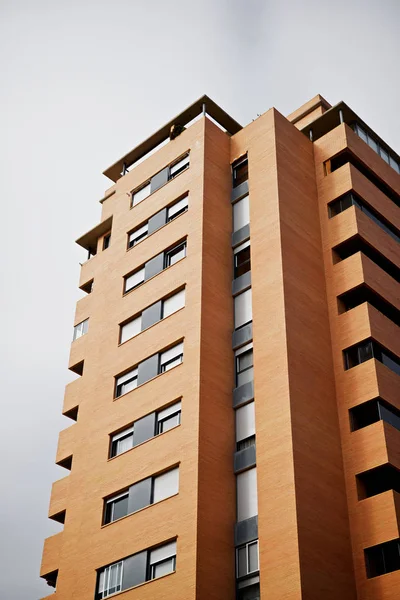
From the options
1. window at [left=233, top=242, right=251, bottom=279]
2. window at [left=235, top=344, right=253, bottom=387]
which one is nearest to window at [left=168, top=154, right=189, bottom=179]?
window at [left=233, top=242, right=251, bottom=279]

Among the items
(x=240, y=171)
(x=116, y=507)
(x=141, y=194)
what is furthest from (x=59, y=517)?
(x=240, y=171)

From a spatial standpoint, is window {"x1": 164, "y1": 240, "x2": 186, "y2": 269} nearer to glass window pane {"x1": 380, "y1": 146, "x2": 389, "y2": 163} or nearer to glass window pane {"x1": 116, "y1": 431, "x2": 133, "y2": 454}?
glass window pane {"x1": 116, "y1": 431, "x2": 133, "y2": 454}

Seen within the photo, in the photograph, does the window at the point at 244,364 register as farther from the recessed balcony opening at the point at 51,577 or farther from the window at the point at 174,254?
the recessed balcony opening at the point at 51,577

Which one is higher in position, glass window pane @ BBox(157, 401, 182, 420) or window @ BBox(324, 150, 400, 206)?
window @ BBox(324, 150, 400, 206)

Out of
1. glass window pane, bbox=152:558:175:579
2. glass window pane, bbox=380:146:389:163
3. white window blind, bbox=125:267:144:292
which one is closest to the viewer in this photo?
glass window pane, bbox=152:558:175:579

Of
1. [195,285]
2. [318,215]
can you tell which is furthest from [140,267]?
[318,215]

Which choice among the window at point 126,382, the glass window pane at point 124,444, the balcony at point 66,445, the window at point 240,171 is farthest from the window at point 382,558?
the window at point 240,171

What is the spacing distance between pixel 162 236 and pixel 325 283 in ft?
27.3

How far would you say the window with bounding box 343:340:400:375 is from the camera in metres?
33.6

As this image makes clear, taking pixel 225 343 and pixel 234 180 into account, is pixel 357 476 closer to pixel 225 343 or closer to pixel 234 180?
pixel 225 343

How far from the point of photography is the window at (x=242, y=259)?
122ft

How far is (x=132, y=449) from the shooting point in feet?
111

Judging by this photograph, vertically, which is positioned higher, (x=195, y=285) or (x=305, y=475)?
(x=195, y=285)

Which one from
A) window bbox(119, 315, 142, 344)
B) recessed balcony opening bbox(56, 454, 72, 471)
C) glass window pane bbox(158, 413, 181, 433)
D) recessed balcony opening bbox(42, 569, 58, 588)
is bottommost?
recessed balcony opening bbox(42, 569, 58, 588)
